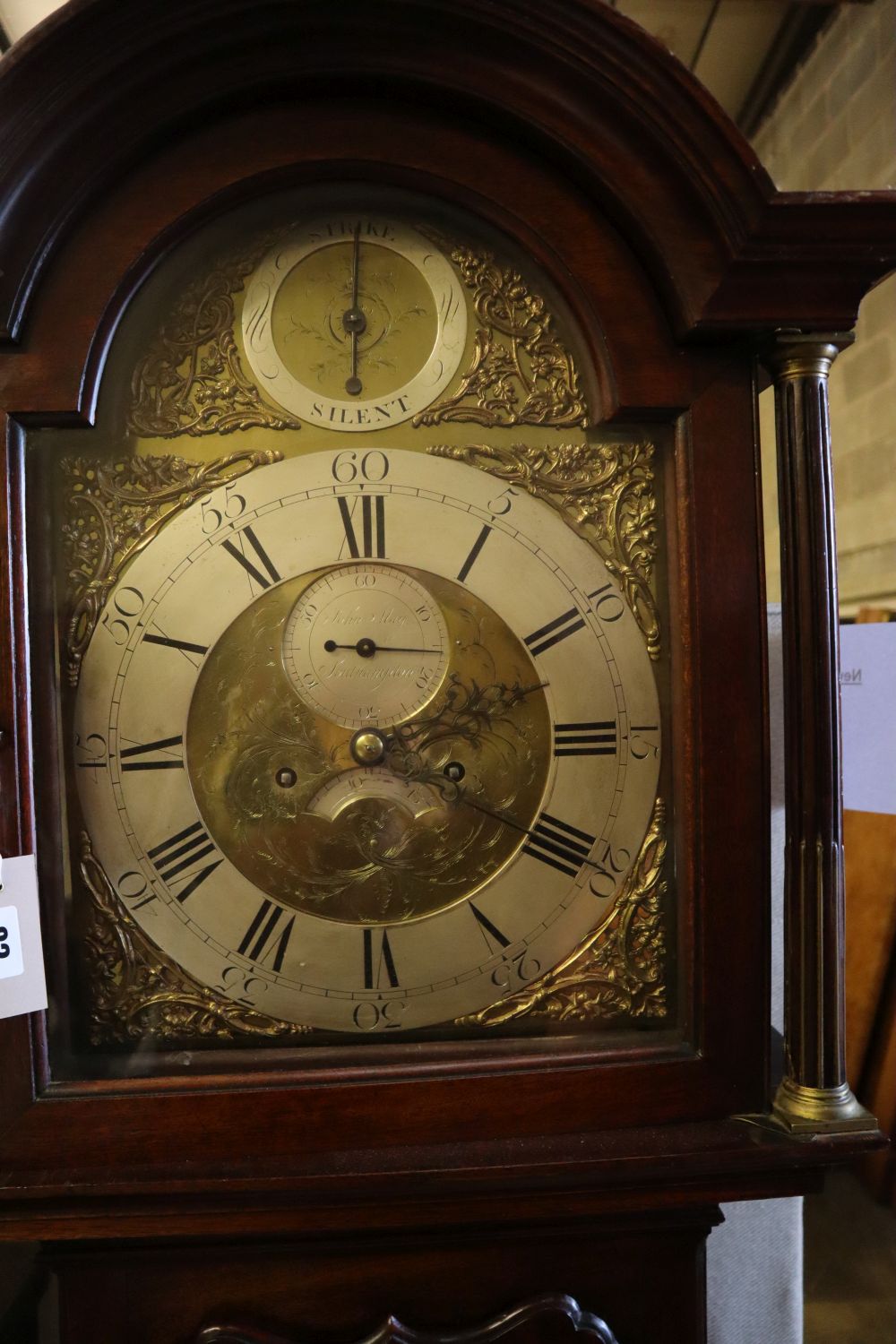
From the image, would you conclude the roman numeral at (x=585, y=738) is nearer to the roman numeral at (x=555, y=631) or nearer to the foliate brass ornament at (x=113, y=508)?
the roman numeral at (x=555, y=631)

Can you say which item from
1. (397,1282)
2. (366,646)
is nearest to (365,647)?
(366,646)

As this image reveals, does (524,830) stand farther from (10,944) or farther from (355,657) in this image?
(10,944)

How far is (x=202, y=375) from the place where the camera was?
2.78 feet

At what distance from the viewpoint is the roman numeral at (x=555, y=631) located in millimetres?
854

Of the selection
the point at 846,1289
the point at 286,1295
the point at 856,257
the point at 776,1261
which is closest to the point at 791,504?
the point at 856,257

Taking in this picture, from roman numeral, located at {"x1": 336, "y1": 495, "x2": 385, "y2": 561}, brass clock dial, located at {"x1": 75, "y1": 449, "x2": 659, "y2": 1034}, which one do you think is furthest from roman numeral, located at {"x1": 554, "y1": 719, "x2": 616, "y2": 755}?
roman numeral, located at {"x1": 336, "y1": 495, "x2": 385, "y2": 561}

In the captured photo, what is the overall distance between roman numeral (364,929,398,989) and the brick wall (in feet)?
4.04

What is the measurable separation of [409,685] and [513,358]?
315mm

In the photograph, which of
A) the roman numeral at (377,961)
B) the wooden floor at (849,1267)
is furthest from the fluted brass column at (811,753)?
the wooden floor at (849,1267)

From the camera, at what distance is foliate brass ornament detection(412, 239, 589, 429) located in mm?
862

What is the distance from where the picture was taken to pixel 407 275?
0.86 metres

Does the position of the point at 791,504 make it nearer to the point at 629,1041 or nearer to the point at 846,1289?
the point at 629,1041

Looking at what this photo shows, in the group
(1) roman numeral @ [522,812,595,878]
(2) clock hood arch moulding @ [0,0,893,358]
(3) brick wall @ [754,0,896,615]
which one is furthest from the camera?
(3) brick wall @ [754,0,896,615]

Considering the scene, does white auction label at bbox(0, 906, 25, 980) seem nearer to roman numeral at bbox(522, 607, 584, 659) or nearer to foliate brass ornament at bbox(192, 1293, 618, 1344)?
foliate brass ornament at bbox(192, 1293, 618, 1344)
